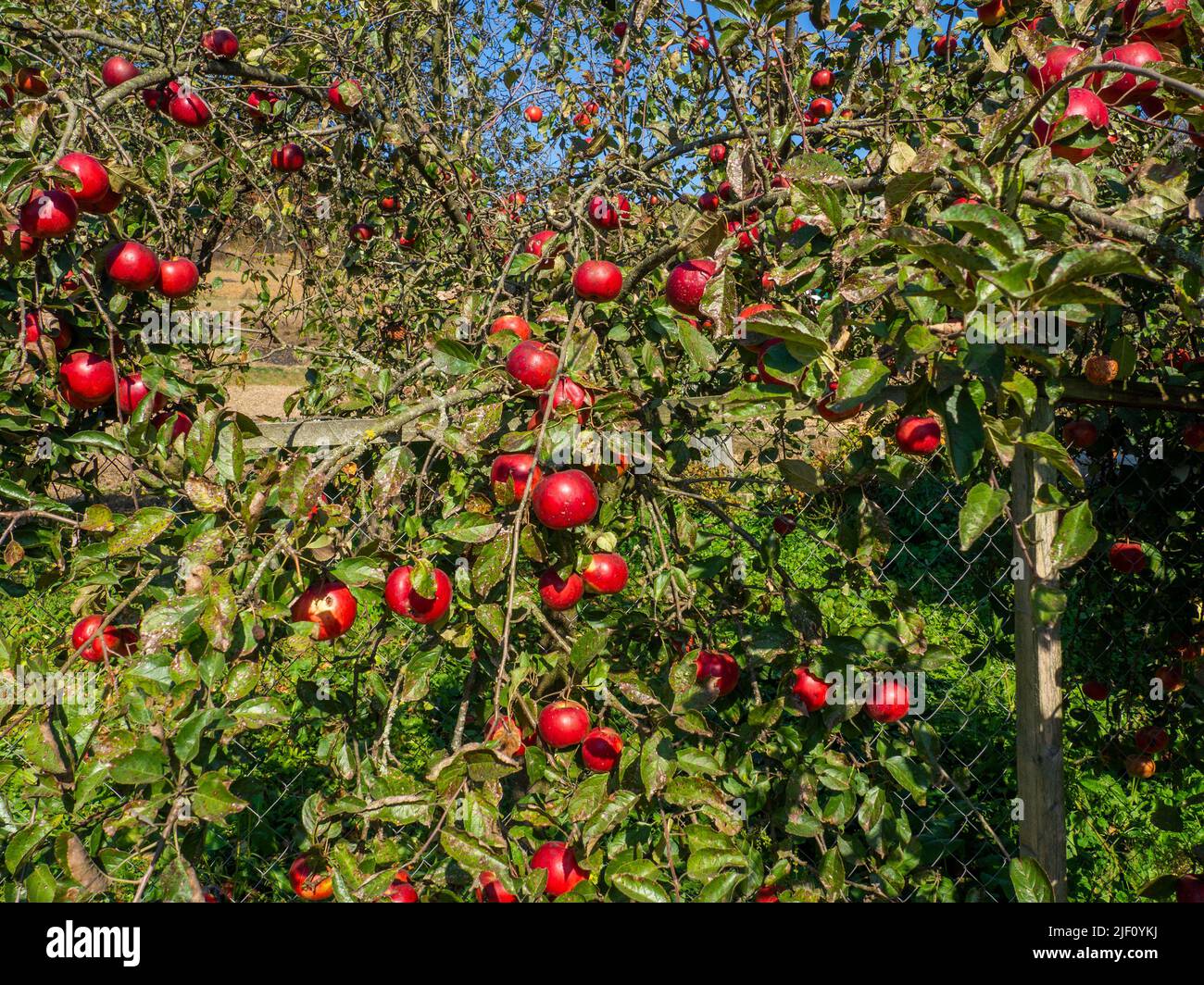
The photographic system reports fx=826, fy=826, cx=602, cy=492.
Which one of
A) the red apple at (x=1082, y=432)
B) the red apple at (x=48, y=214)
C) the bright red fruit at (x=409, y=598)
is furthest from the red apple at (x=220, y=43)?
the red apple at (x=1082, y=432)

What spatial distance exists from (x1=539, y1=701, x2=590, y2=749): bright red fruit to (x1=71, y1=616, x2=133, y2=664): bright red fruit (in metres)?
0.69

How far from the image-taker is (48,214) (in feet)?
4.74

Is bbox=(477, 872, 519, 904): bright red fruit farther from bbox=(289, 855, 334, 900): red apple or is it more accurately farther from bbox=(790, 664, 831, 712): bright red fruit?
bbox=(790, 664, 831, 712): bright red fruit

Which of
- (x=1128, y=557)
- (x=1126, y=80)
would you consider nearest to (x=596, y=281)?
(x=1126, y=80)

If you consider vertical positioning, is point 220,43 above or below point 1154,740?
above

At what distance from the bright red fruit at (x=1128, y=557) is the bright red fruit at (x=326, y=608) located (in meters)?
1.74

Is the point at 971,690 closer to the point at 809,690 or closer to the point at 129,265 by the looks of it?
the point at 809,690

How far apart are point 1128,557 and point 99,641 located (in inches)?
83.7

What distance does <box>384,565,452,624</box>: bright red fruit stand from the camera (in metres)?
1.23

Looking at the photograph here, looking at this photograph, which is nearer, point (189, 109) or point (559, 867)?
point (559, 867)

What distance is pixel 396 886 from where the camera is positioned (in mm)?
1208

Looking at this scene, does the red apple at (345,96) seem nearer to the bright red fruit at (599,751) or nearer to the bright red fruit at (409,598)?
the bright red fruit at (409,598)
